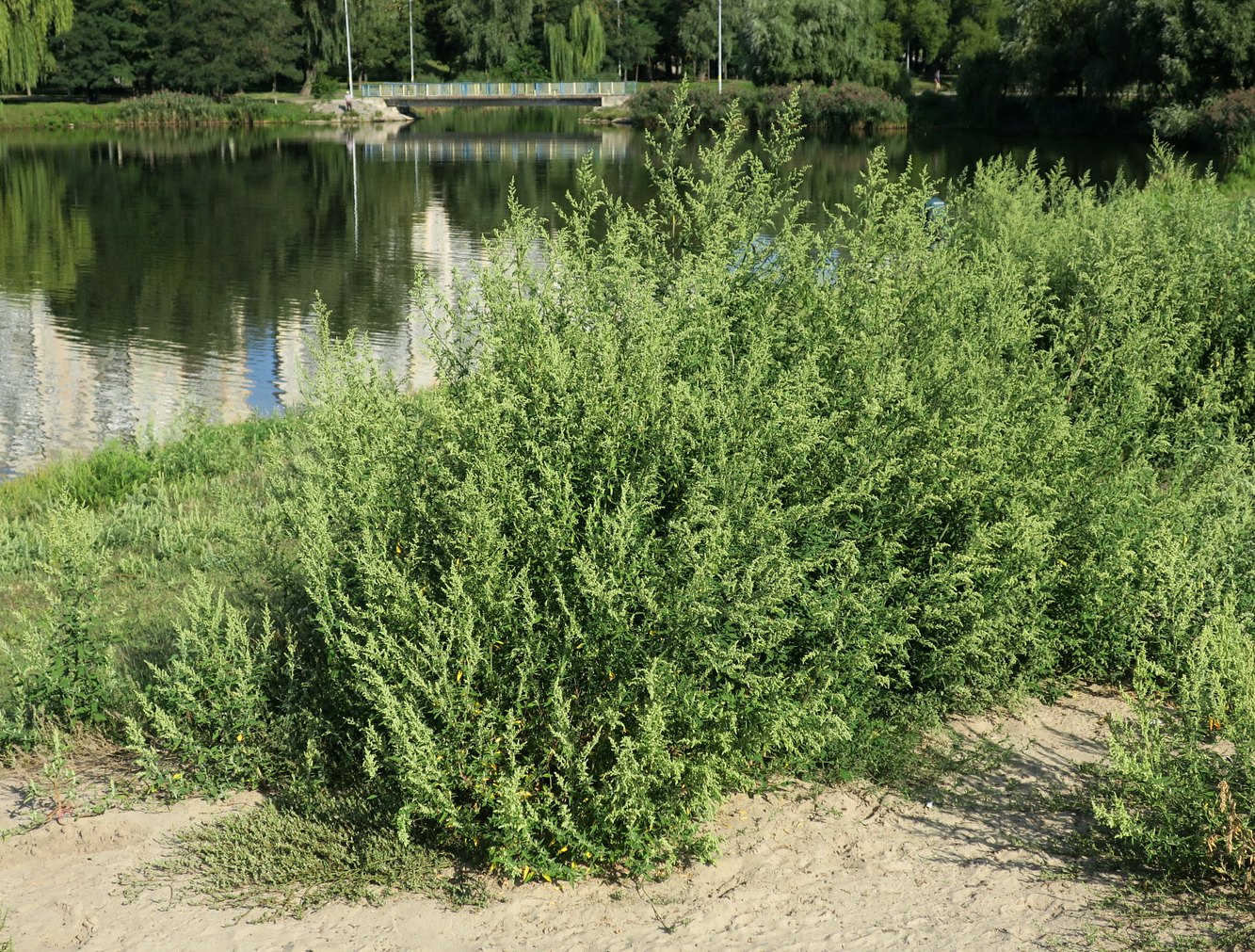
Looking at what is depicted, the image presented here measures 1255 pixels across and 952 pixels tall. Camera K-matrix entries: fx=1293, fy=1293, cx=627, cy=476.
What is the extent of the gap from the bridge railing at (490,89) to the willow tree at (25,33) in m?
25.2

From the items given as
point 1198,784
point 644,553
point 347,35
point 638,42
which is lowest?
point 1198,784

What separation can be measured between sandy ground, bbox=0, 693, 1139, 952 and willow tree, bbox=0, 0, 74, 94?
168ft

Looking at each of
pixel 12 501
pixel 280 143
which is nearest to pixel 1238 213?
pixel 12 501

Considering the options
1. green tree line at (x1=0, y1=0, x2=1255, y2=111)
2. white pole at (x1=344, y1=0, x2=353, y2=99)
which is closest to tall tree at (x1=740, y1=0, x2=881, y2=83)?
green tree line at (x1=0, y1=0, x2=1255, y2=111)

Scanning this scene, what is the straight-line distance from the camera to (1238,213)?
11.0 metres

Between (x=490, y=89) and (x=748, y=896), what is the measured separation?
7839 cm

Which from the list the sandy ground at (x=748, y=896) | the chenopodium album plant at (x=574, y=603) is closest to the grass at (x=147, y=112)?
the chenopodium album plant at (x=574, y=603)

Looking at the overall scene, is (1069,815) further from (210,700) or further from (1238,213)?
(1238,213)

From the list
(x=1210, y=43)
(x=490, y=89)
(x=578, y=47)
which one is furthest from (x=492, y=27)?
(x=1210, y=43)

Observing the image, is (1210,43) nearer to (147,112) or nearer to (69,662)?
(69,662)

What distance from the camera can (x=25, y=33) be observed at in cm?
4931

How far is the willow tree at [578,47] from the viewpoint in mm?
82250

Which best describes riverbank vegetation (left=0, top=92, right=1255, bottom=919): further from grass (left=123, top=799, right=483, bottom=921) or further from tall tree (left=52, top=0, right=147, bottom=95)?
tall tree (left=52, top=0, right=147, bottom=95)

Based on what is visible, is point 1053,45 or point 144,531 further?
point 1053,45
